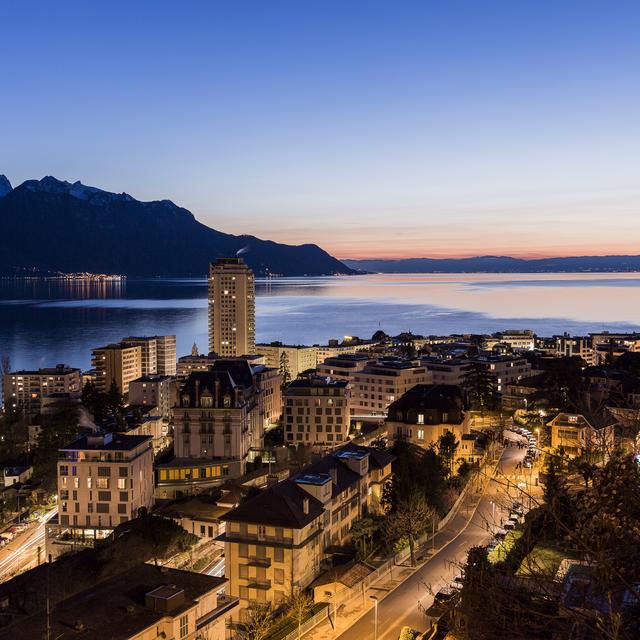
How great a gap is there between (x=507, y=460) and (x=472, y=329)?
6104 centimetres

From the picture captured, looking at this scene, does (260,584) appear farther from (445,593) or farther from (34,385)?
(34,385)


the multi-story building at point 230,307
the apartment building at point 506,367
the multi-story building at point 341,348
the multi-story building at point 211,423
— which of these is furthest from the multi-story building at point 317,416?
the multi-story building at point 230,307

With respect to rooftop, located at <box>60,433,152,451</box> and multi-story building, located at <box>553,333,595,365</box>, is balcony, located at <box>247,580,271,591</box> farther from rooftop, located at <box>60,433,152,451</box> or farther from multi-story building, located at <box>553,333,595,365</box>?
multi-story building, located at <box>553,333,595,365</box>

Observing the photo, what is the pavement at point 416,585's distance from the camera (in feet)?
39.9

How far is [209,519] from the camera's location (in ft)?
60.1

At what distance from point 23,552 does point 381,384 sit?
62.8ft

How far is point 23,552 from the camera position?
63.8ft

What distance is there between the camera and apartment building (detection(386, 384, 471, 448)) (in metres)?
23.6

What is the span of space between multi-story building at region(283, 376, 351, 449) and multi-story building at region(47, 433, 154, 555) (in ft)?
29.1

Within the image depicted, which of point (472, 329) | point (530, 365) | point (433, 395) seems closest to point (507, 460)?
point (433, 395)

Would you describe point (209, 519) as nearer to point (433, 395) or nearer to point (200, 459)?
point (200, 459)

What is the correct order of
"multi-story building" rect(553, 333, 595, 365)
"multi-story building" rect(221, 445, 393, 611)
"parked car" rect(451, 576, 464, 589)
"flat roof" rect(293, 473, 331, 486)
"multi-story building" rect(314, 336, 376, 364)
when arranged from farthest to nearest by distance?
1. "multi-story building" rect(553, 333, 595, 365)
2. "multi-story building" rect(314, 336, 376, 364)
3. "flat roof" rect(293, 473, 331, 486)
4. "multi-story building" rect(221, 445, 393, 611)
5. "parked car" rect(451, 576, 464, 589)

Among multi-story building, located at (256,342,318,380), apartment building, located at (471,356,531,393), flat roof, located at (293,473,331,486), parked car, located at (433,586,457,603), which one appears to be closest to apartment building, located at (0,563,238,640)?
parked car, located at (433,586,457,603)

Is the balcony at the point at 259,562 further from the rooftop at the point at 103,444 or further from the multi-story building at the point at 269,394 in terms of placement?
the multi-story building at the point at 269,394
